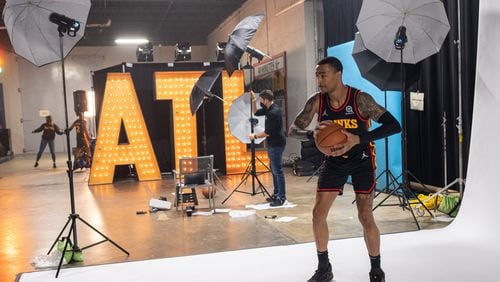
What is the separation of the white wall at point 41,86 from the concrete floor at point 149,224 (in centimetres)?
1033

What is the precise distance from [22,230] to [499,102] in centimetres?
541

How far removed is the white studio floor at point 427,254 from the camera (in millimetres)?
3727

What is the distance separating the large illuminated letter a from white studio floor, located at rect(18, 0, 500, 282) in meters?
5.92

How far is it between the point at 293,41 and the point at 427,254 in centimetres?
774

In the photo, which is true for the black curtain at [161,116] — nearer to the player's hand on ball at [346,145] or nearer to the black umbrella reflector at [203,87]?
the black umbrella reflector at [203,87]

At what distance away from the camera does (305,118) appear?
11.6 ft

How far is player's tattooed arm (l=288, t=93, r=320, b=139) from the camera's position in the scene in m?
3.49

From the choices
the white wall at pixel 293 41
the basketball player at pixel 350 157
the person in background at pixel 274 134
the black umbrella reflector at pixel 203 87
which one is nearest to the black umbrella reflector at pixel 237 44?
the person in background at pixel 274 134

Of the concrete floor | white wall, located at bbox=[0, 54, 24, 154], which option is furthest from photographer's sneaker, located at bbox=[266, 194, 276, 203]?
white wall, located at bbox=[0, 54, 24, 154]

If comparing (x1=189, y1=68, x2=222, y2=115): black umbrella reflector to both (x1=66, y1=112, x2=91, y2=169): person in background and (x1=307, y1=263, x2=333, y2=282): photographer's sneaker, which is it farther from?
(x1=66, y1=112, x2=91, y2=169): person in background

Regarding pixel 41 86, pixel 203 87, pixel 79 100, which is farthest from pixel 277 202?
A: pixel 41 86

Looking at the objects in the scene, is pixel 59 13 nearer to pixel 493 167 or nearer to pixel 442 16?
pixel 442 16

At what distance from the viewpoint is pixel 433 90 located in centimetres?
673

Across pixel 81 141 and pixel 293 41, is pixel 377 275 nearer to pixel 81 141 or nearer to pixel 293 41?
pixel 293 41
